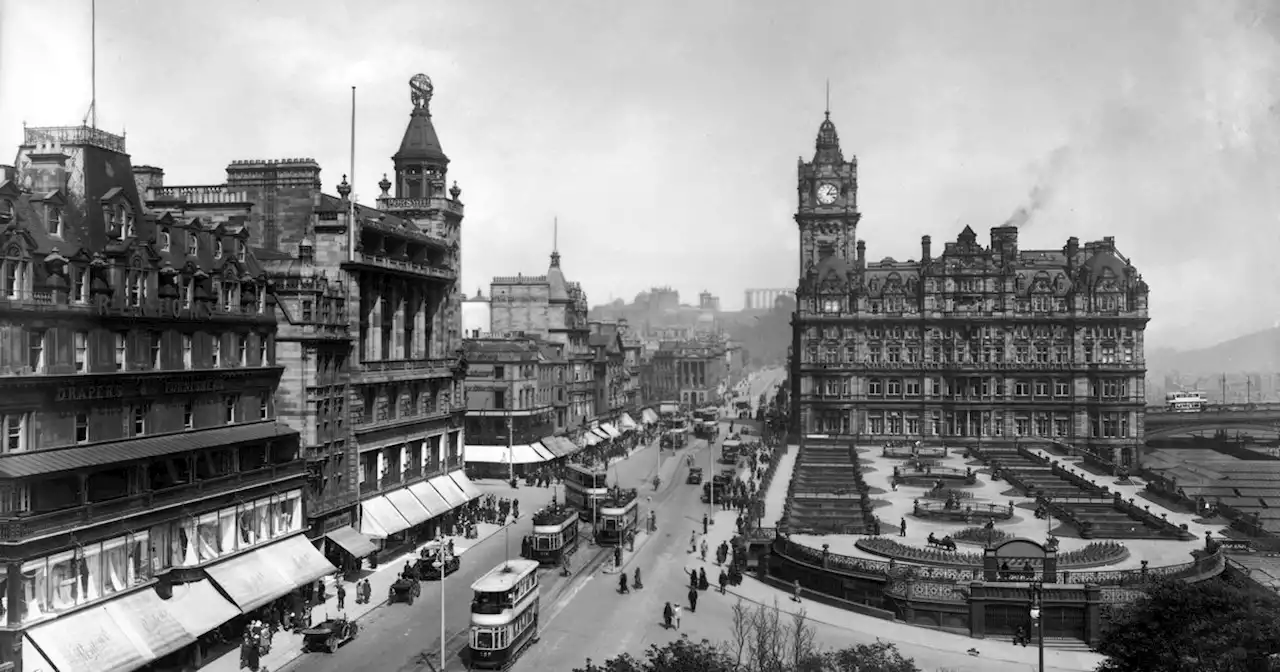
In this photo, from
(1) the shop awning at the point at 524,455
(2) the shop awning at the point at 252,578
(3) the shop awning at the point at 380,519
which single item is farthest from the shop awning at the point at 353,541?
(1) the shop awning at the point at 524,455

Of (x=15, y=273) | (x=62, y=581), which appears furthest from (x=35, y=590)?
(x=15, y=273)

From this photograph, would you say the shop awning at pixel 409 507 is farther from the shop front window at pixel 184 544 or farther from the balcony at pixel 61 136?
the balcony at pixel 61 136

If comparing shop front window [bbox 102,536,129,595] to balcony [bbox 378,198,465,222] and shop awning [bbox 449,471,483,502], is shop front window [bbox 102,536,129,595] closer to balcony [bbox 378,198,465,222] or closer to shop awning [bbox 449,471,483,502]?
shop awning [bbox 449,471,483,502]

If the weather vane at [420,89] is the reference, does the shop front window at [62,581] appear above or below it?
below

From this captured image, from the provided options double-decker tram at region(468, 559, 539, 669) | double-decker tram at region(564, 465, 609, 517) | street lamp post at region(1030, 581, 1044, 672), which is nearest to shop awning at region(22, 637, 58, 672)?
double-decker tram at region(468, 559, 539, 669)

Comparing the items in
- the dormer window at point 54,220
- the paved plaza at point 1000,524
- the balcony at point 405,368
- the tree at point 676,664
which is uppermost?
the dormer window at point 54,220

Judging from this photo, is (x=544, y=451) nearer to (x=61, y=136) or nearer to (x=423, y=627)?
(x=423, y=627)

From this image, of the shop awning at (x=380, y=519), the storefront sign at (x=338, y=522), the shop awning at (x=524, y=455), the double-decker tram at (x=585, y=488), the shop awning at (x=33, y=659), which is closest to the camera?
the shop awning at (x=33, y=659)
